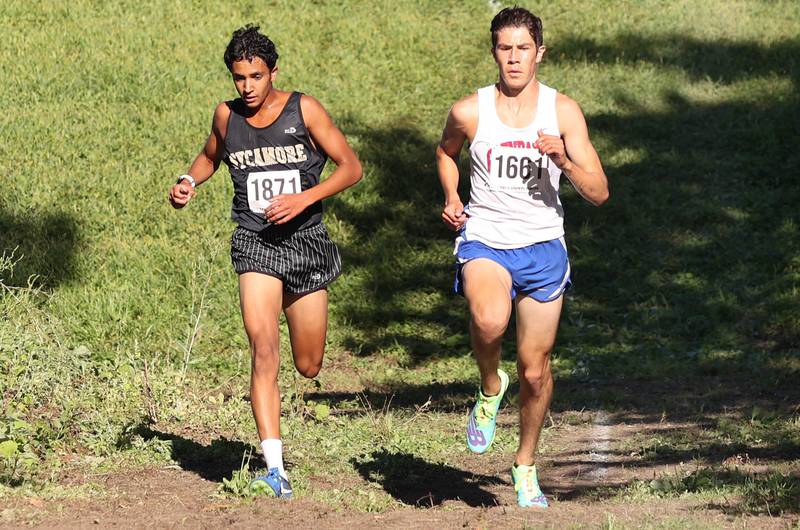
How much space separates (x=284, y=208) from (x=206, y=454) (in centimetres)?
197

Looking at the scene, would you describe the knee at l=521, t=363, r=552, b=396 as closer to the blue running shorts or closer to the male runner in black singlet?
the blue running shorts

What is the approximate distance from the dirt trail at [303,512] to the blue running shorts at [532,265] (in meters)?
1.10

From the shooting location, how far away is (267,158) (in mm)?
6625

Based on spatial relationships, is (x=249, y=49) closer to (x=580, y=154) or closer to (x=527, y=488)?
(x=580, y=154)

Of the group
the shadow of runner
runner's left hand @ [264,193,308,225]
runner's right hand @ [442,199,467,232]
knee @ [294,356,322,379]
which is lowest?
the shadow of runner

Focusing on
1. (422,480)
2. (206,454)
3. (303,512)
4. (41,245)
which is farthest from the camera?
(41,245)

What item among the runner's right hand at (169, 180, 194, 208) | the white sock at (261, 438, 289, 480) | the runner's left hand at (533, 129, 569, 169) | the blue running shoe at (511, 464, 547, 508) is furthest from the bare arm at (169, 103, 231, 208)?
the blue running shoe at (511, 464, 547, 508)

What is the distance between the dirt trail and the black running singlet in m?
1.51

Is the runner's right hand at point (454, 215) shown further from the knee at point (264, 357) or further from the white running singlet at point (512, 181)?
the knee at point (264, 357)

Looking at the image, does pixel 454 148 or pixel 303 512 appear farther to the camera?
pixel 454 148

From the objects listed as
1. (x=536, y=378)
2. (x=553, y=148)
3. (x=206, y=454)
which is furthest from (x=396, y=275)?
(x=553, y=148)

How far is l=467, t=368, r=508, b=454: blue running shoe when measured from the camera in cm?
662

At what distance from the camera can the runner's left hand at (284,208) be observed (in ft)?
21.0

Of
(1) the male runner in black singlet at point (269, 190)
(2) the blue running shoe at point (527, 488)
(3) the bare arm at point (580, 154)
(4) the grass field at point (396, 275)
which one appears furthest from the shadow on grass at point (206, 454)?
(3) the bare arm at point (580, 154)
